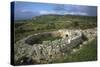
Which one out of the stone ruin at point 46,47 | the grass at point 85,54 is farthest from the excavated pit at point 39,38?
the grass at point 85,54

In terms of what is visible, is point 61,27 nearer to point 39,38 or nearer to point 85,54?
point 39,38

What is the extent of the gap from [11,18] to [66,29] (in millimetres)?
684

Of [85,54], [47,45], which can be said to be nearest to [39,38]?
[47,45]

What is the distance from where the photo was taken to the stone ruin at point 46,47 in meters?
2.23

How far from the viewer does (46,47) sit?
7.69ft

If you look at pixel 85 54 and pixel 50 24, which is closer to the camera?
pixel 50 24

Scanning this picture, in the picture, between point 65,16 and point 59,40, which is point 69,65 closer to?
point 59,40

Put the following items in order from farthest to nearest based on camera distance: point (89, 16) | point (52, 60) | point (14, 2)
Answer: point (89, 16) → point (52, 60) → point (14, 2)

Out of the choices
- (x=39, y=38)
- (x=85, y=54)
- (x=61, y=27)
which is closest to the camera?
(x=39, y=38)

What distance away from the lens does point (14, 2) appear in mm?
2193

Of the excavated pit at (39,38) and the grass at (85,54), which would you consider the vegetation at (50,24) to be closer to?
the excavated pit at (39,38)

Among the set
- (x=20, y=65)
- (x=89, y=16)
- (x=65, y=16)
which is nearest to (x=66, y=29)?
(x=65, y=16)

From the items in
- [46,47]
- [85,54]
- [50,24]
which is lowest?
[85,54]

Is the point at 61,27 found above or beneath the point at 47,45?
above
